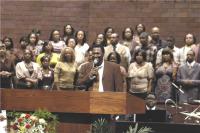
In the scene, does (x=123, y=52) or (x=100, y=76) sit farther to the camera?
(x=123, y=52)

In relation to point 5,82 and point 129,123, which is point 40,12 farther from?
point 129,123

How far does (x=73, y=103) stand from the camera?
7.17 meters

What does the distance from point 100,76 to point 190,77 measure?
2.70 metres

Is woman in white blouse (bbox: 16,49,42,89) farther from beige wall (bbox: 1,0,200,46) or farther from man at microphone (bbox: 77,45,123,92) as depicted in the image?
beige wall (bbox: 1,0,200,46)

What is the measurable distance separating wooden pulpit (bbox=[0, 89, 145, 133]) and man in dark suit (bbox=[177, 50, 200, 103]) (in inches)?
148

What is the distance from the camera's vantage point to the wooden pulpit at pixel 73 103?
693 centimetres

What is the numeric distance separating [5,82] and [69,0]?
19.7 feet

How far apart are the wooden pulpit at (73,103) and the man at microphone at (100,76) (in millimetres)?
1503

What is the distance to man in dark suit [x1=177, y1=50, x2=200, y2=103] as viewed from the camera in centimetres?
1123

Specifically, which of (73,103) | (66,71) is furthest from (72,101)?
(66,71)

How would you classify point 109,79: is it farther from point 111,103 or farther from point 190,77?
point 190,77

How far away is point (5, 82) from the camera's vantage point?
36.8ft

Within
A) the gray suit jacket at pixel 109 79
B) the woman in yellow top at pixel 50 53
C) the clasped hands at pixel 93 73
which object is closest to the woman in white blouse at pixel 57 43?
the woman in yellow top at pixel 50 53

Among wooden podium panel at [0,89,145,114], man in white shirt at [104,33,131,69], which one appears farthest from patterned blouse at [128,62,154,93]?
wooden podium panel at [0,89,145,114]
